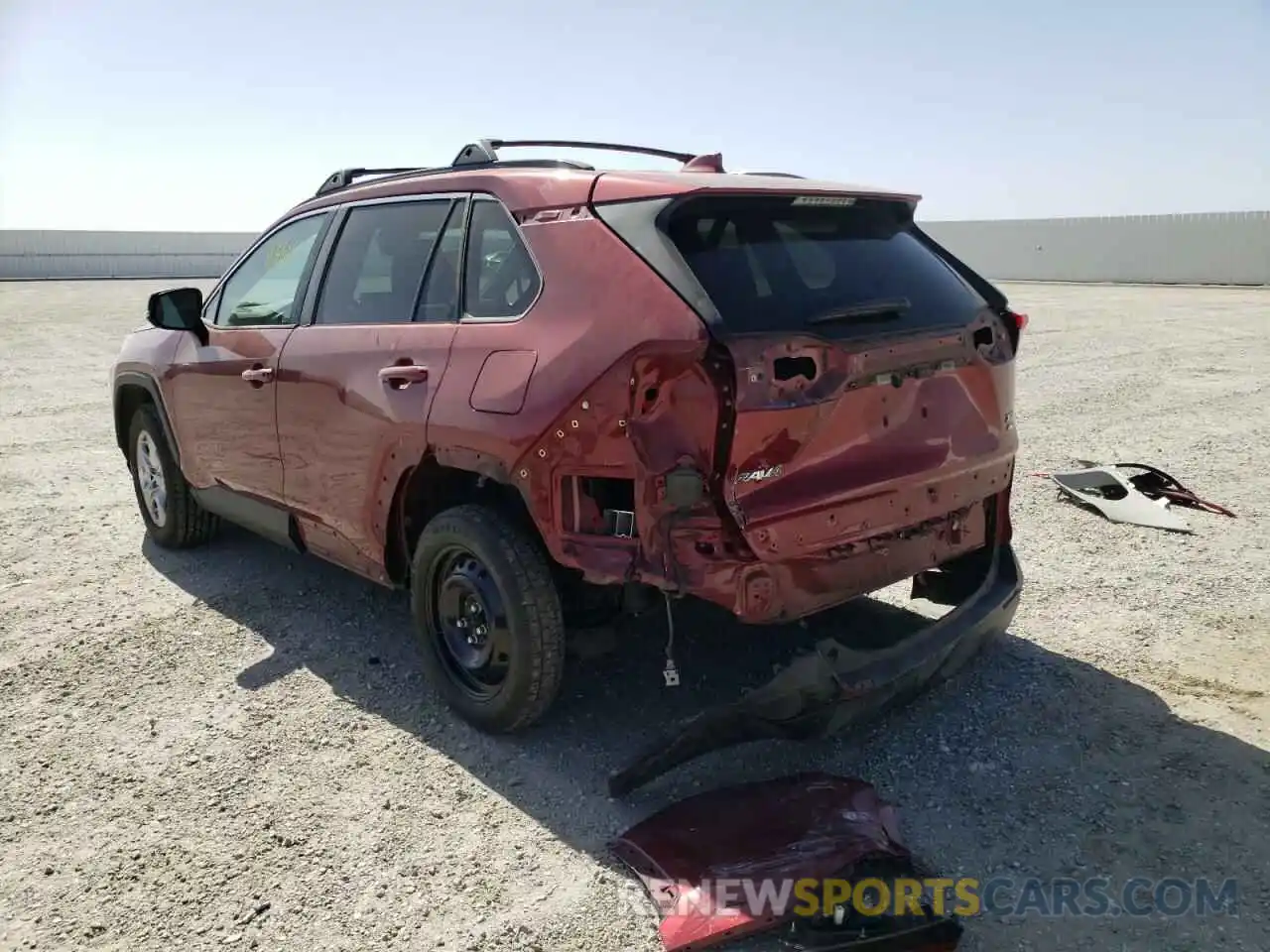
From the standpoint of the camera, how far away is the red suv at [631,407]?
2936 millimetres

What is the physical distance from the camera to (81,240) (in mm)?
42156

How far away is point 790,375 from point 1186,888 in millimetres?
1769

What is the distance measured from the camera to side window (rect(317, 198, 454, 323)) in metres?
3.91

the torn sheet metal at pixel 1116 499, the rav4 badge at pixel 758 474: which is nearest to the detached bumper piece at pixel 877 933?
the rav4 badge at pixel 758 474

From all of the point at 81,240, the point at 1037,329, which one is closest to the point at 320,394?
the point at 1037,329

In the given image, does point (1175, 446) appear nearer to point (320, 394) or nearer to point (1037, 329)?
point (320, 394)

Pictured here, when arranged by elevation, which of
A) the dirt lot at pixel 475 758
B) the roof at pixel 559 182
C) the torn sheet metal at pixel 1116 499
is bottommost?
the dirt lot at pixel 475 758

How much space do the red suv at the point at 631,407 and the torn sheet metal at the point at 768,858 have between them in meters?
0.44

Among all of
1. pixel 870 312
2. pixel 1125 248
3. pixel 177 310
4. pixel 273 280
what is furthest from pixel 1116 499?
pixel 1125 248

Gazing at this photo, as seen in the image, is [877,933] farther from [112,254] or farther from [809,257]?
[112,254]

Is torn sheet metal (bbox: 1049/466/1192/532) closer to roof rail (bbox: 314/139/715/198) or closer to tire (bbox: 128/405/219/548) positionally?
roof rail (bbox: 314/139/715/198)

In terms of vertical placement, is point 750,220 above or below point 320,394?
above

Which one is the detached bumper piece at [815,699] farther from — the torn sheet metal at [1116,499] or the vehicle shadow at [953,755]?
the torn sheet metal at [1116,499]

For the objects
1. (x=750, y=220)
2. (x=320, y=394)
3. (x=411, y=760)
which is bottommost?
(x=411, y=760)
